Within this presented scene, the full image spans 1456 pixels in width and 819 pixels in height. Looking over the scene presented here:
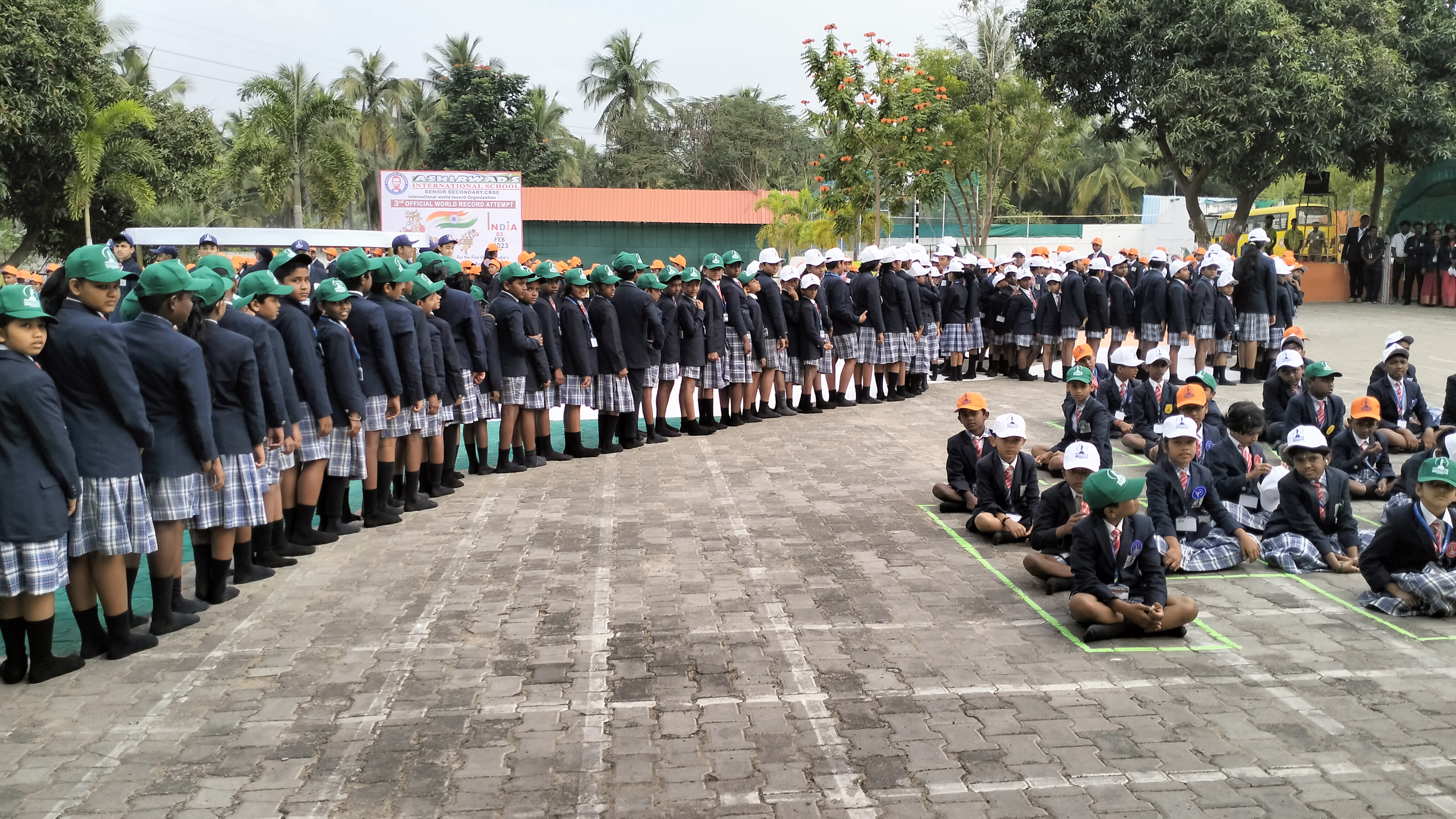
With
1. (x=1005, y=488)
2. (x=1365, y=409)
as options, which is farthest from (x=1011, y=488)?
(x=1365, y=409)

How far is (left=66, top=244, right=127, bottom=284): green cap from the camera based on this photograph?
5.68m

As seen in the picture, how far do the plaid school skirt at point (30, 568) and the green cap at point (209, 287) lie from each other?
160cm

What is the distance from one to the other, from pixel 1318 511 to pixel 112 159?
23.5m

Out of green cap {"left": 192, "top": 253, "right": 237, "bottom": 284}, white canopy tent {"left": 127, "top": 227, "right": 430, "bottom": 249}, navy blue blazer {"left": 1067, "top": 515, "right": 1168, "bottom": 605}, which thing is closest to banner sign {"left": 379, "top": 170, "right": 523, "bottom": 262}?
white canopy tent {"left": 127, "top": 227, "right": 430, "bottom": 249}

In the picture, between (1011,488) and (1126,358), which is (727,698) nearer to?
(1011,488)

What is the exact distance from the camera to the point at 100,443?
18.5 ft

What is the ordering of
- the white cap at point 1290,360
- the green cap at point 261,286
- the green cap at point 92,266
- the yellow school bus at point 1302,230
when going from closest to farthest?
the green cap at point 92,266 → the green cap at point 261,286 → the white cap at point 1290,360 → the yellow school bus at point 1302,230

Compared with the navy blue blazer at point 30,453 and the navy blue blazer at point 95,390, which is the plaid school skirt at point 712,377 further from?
the navy blue blazer at point 30,453

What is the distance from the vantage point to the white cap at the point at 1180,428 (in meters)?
7.08

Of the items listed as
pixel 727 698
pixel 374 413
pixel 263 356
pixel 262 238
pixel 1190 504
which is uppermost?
pixel 262 238

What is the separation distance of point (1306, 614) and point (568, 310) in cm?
704

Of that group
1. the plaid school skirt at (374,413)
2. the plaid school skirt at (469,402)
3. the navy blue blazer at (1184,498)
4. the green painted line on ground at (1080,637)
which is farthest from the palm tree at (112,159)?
the navy blue blazer at (1184,498)

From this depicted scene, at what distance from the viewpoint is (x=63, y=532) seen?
17.6 ft

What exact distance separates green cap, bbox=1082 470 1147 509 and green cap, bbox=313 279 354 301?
520cm
